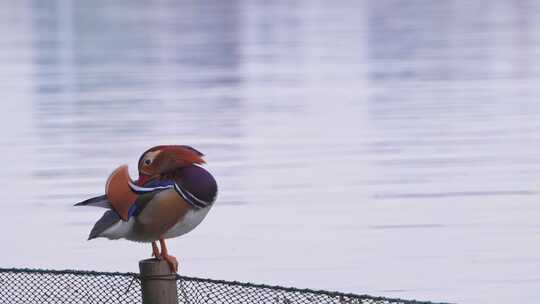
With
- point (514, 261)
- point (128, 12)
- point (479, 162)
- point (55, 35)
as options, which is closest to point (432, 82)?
point (479, 162)

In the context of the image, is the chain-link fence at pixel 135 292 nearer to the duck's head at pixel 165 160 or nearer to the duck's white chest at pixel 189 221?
the duck's white chest at pixel 189 221

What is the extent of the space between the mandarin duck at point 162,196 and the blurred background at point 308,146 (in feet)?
9.43

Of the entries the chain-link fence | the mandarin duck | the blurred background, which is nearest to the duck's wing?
the mandarin duck

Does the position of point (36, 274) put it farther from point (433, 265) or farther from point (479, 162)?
point (479, 162)

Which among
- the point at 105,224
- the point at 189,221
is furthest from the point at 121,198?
the point at 189,221

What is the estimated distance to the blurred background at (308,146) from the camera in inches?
333

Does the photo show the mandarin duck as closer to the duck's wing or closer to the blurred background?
the duck's wing

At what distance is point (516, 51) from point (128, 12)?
660 inches

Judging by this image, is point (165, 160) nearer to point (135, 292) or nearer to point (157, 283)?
point (157, 283)

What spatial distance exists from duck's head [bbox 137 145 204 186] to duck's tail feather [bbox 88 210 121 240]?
0.11 metres

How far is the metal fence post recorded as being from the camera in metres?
4.67

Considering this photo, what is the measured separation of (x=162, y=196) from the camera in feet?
15.3

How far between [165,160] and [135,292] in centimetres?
57

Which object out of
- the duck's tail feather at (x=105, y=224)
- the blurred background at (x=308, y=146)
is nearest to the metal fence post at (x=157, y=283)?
the duck's tail feather at (x=105, y=224)
